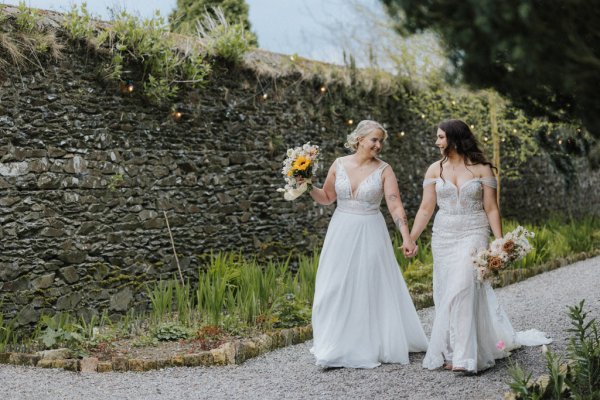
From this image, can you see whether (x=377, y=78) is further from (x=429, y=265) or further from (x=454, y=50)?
(x=454, y=50)

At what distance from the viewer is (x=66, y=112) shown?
7.52 meters

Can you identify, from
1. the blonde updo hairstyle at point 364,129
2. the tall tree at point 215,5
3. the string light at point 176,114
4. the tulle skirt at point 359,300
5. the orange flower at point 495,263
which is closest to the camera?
the orange flower at point 495,263

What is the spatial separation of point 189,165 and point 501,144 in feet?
25.6

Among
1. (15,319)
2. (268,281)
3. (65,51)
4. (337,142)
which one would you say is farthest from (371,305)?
(337,142)

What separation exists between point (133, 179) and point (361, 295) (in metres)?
3.68

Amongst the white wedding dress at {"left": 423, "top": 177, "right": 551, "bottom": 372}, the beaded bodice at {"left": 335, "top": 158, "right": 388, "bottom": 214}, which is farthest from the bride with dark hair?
the beaded bodice at {"left": 335, "top": 158, "right": 388, "bottom": 214}

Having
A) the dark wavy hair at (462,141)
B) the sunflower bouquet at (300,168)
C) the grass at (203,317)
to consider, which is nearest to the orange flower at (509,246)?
the dark wavy hair at (462,141)

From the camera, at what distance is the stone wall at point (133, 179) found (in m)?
7.19

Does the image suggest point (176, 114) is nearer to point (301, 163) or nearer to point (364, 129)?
point (301, 163)

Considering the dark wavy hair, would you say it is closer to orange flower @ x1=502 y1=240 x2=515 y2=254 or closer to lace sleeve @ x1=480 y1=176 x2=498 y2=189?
lace sleeve @ x1=480 y1=176 x2=498 y2=189

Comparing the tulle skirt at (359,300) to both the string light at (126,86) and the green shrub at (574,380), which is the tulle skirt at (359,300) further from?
the string light at (126,86)

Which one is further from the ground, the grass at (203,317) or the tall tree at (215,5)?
the tall tree at (215,5)

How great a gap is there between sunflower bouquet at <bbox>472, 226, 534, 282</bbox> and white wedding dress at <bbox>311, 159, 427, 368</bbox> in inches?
32.9

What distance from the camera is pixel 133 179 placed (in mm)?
8117
